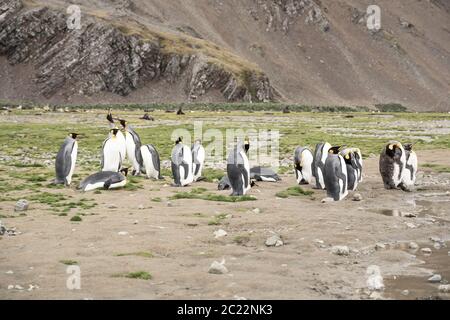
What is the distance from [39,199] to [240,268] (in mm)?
6253

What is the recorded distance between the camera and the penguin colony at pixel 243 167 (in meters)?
13.1

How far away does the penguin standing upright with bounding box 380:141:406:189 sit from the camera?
14195 mm

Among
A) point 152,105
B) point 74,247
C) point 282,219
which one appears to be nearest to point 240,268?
point 74,247

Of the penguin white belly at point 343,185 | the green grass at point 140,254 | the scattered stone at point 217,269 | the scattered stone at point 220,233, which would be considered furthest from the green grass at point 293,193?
the scattered stone at point 217,269

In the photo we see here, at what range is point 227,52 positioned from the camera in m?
108

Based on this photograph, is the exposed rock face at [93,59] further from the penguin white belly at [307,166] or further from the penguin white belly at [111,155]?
the penguin white belly at [307,166]

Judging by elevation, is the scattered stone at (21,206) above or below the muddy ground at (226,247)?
above

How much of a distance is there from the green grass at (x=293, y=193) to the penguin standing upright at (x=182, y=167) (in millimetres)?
2530

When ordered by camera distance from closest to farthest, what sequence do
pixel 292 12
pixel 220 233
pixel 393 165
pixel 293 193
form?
1. pixel 220 233
2. pixel 293 193
3. pixel 393 165
4. pixel 292 12

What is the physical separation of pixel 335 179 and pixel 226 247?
16.1ft

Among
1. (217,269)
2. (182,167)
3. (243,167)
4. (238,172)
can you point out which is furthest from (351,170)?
(217,269)

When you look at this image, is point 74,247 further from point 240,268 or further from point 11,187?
point 11,187

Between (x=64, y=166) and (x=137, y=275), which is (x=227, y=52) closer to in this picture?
(x=64, y=166)
